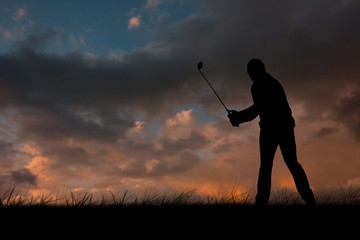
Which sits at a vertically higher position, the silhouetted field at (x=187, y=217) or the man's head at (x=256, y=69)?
the man's head at (x=256, y=69)

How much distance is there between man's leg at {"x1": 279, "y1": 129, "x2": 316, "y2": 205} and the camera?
866cm

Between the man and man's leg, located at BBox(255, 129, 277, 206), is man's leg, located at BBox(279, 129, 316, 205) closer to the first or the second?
the man

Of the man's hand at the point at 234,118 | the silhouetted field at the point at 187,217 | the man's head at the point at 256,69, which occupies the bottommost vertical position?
the silhouetted field at the point at 187,217

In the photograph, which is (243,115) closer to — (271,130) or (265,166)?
(271,130)

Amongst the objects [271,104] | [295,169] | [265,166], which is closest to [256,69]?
[271,104]

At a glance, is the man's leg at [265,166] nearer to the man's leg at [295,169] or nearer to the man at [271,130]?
the man at [271,130]

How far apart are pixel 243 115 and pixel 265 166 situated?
1.11 metres

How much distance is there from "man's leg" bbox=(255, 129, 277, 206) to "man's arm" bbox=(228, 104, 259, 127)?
51 cm

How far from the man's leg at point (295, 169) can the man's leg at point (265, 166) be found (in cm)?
21

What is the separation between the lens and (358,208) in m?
8.79

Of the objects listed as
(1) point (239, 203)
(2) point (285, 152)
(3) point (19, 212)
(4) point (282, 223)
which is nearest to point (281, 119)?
(2) point (285, 152)

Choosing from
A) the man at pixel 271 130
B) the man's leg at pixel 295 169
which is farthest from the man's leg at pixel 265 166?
the man's leg at pixel 295 169

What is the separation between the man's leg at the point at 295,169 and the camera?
28.4 ft

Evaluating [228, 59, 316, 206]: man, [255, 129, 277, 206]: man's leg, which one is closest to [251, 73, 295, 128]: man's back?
[228, 59, 316, 206]: man
